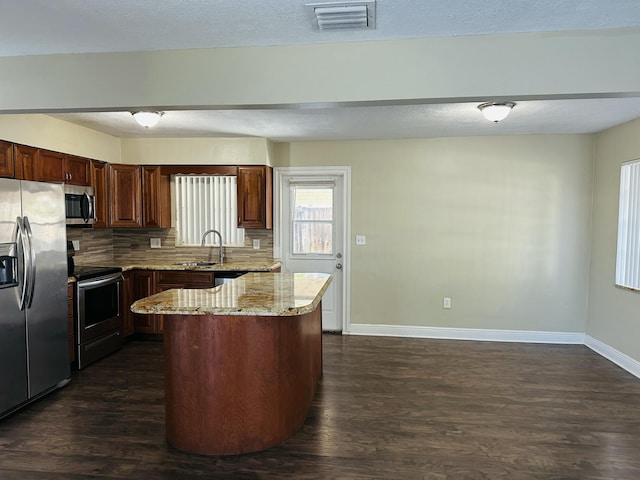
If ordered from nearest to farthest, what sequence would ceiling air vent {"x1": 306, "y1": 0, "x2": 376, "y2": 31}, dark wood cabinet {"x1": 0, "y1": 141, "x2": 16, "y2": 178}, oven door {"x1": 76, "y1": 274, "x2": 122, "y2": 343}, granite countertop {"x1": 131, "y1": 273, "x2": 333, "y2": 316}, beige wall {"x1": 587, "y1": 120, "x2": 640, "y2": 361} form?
ceiling air vent {"x1": 306, "y1": 0, "x2": 376, "y2": 31}, granite countertop {"x1": 131, "y1": 273, "x2": 333, "y2": 316}, dark wood cabinet {"x1": 0, "y1": 141, "x2": 16, "y2": 178}, oven door {"x1": 76, "y1": 274, "x2": 122, "y2": 343}, beige wall {"x1": 587, "y1": 120, "x2": 640, "y2": 361}

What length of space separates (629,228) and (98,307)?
17.3 feet

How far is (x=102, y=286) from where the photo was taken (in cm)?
416

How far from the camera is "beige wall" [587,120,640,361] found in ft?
13.0

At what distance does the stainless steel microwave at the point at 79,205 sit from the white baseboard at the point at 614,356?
542 centimetres

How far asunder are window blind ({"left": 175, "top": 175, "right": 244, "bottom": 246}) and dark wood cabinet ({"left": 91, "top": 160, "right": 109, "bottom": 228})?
31.7 inches

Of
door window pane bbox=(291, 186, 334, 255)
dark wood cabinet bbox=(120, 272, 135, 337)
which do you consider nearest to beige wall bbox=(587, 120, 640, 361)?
door window pane bbox=(291, 186, 334, 255)

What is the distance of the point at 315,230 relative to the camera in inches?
209

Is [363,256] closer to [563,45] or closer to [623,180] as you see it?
[623,180]

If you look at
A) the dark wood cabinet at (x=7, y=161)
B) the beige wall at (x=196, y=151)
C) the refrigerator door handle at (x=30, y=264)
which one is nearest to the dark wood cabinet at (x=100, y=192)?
the beige wall at (x=196, y=151)

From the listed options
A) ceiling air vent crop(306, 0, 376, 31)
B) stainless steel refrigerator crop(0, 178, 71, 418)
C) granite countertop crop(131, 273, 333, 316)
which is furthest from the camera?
stainless steel refrigerator crop(0, 178, 71, 418)

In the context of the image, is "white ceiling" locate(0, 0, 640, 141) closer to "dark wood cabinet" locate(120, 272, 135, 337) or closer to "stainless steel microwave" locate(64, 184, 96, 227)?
"stainless steel microwave" locate(64, 184, 96, 227)

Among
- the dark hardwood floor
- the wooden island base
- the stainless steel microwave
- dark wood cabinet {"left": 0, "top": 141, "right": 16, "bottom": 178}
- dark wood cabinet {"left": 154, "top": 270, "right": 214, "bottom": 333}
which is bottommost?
the dark hardwood floor

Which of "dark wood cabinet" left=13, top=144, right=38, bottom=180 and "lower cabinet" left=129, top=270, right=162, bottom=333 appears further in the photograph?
"lower cabinet" left=129, top=270, right=162, bottom=333

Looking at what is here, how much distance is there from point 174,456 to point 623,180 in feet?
15.2
